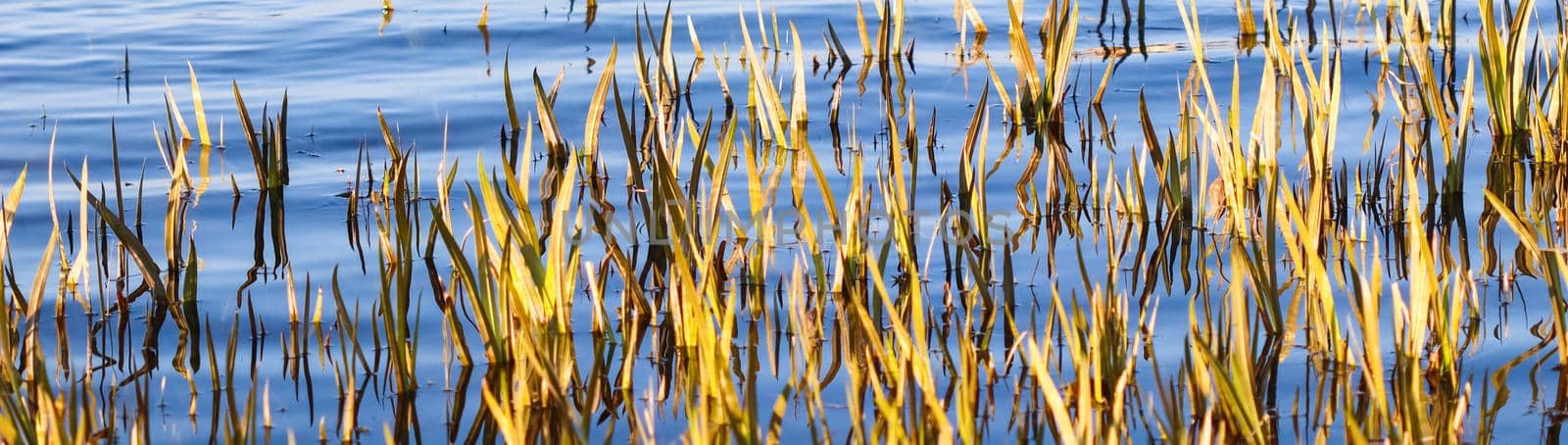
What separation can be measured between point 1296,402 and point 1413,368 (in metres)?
0.19

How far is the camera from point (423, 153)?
15.1 ft

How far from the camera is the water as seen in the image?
2582 mm

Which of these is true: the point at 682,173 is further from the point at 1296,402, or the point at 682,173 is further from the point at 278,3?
the point at 278,3

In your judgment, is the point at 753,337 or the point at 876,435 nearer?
the point at 876,435

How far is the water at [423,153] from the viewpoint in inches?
102

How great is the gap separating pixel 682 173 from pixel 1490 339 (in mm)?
2053

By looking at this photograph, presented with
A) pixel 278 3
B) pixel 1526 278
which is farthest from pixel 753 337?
pixel 278 3

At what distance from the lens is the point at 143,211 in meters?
3.86

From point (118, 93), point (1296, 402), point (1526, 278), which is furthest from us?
point (118, 93)

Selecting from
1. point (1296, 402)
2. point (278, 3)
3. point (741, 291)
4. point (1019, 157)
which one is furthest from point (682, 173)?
point (278, 3)

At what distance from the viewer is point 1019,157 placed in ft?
A: 14.2

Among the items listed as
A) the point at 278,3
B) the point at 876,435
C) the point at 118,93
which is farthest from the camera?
the point at 278,3

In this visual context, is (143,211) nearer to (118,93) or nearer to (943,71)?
(118,93)

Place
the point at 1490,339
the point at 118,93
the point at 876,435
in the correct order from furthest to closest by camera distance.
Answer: the point at 118,93
the point at 1490,339
the point at 876,435
